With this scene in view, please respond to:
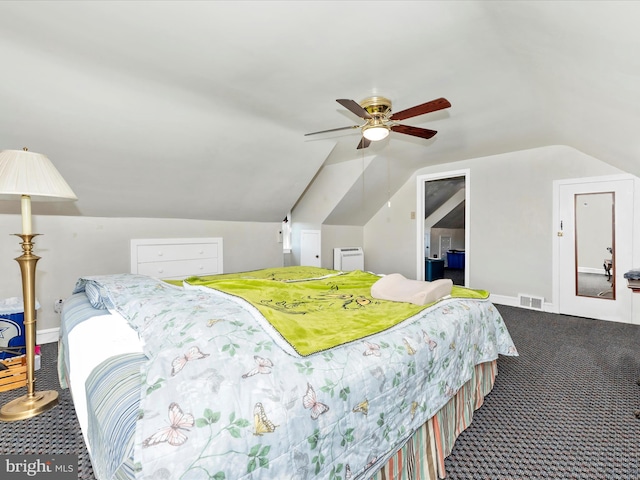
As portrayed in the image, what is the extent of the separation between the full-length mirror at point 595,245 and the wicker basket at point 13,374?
18.1ft

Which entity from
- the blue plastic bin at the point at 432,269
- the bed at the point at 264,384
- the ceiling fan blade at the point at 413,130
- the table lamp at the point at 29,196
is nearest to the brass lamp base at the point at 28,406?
the table lamp at the point at 29,196

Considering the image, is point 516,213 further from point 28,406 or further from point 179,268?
point 28,406

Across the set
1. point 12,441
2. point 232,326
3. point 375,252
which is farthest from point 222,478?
point 375,252

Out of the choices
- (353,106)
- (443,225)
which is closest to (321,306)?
(353,106)

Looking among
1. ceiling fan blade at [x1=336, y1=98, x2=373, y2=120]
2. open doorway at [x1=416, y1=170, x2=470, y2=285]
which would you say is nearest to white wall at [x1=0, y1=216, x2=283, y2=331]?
ceiling fan blade at [x1=336, y1=98, x2=373, y2=120]

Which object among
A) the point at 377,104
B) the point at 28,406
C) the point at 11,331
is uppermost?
the point at 377,104

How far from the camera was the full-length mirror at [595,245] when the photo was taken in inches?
144

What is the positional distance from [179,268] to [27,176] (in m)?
2.30

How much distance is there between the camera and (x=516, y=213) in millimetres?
4328

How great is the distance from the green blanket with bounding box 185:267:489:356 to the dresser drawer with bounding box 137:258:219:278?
5.25 feet

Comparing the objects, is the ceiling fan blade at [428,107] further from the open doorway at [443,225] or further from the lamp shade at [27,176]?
the open doorway at [443,225]

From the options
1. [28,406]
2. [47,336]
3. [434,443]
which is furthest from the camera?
[47,336]

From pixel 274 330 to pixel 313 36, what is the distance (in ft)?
5.32

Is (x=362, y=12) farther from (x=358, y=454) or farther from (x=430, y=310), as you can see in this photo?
(x=358, y=454)
